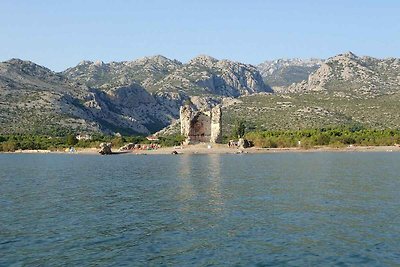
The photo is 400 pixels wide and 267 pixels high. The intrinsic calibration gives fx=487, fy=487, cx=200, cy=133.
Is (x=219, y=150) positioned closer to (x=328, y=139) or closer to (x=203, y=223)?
(x=328, y=139)

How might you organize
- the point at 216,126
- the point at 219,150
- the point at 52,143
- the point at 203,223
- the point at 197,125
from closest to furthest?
the point at 203,223, the point at 219,150, the point at 216,126, the point at 52,143, the point at 197,125

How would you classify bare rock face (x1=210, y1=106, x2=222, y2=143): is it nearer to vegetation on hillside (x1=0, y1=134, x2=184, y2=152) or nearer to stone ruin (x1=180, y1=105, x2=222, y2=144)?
stone ruin (x1=180, y1=105, x2=222, y2=144)

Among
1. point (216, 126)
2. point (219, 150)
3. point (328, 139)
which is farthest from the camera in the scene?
point (216, 126)

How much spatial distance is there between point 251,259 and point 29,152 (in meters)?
163

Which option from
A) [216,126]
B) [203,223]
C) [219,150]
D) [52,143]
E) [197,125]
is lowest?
[203,223]

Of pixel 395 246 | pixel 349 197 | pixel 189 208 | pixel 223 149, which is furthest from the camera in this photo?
pixel 223 149

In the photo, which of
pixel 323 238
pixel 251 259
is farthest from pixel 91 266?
pixel 323 238

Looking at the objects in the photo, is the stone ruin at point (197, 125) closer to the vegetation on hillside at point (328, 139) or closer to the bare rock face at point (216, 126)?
the bare rock face at point (216, 126)

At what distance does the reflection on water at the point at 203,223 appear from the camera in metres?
27.1

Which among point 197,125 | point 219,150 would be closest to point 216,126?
point 197,125

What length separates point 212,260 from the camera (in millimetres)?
26438

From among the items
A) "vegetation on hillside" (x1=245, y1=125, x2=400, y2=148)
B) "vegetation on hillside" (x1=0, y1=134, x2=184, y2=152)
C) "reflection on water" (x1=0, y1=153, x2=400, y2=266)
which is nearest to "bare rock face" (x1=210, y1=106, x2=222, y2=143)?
"vegetation on hillside" (x1=245, y1=125, x2=400, y2=148)

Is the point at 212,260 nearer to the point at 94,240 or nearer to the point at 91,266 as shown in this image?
the point at 91,266

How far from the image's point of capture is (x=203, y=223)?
36406mm
